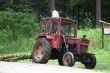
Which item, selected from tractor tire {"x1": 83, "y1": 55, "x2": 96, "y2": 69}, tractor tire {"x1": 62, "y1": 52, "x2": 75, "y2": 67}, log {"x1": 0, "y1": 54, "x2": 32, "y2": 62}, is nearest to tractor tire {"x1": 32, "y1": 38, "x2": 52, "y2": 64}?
log {"x1": 0, "y1": 54, "x2": 32, "y2": 62}

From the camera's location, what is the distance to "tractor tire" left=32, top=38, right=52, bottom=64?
22.3 metres

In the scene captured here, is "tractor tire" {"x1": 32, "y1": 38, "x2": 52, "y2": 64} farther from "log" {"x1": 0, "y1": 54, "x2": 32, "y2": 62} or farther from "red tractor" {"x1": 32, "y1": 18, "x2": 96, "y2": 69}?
"log" {"x1": 0, "y1": 54, "x2": 32, "y2": 62}

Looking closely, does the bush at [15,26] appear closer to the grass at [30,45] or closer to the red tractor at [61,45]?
the grass at [30,45]

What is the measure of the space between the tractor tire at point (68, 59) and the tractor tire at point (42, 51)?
908mm

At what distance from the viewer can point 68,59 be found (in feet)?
70.9

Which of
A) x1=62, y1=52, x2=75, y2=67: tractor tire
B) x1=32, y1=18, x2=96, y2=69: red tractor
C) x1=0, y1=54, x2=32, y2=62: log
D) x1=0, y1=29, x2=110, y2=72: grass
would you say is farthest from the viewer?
x1=0, y1=29, x2=110, y2=72: grass

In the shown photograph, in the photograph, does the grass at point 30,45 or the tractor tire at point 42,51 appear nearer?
the tractor tire at point 42,51

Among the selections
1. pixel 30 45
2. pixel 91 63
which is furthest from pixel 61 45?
pixel 30 45

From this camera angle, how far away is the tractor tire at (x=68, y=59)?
2108 cm

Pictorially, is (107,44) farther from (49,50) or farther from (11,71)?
(11,71)

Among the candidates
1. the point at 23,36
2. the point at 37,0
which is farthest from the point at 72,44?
the point at 37,0

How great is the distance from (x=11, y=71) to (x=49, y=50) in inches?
175

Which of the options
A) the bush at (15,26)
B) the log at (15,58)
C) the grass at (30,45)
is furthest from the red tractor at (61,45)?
the bush at (15,26)

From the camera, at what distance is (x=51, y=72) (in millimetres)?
17609
